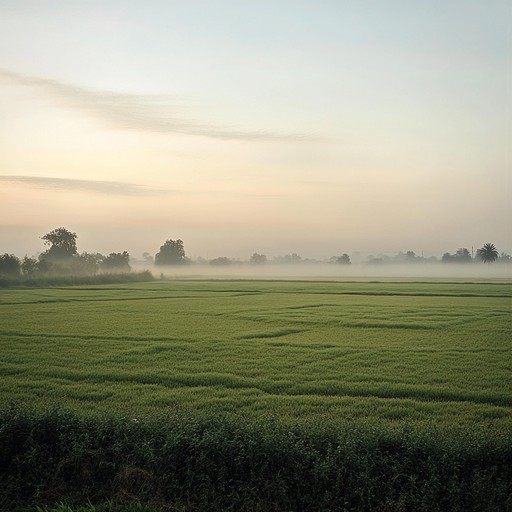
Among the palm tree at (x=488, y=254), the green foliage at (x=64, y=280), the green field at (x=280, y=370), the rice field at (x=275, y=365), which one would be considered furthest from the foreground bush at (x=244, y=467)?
the palm tree at (x=488, y=254)

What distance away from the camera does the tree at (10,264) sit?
67.9 meters

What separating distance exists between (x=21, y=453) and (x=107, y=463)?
1363 millimetres

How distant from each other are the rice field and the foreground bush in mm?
1226

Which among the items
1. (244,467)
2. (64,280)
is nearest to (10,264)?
(64,280)

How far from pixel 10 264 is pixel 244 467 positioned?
69.8 metres

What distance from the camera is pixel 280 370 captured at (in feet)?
43.6

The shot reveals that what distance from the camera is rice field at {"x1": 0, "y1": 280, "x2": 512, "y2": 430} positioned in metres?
10.1

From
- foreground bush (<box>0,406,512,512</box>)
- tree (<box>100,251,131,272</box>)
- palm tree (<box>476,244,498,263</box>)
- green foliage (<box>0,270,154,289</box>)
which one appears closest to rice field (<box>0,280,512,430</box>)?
foreground bush (<box>0,406,512,512</box>)

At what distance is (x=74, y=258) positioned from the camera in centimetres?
9206

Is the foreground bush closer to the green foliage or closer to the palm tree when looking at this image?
the green foliage

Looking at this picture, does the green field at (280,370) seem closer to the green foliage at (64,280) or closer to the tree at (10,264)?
the green foliage at (64,280)

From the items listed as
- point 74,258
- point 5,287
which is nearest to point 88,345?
point 5,287

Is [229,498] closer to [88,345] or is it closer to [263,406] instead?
[263,406]

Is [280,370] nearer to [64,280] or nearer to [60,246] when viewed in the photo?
[64,280]
